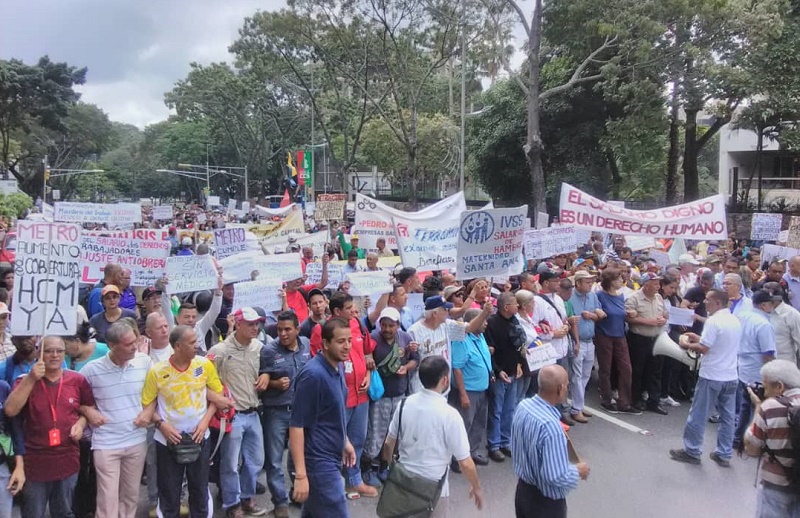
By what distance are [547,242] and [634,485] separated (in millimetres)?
4716

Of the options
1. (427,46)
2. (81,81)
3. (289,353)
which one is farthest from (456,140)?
(289,353)

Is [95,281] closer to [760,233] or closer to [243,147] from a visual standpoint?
[760,233]

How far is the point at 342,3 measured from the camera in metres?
24.5

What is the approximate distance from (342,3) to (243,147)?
3208cm

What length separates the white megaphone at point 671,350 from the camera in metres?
7.95

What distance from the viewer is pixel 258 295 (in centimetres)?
661

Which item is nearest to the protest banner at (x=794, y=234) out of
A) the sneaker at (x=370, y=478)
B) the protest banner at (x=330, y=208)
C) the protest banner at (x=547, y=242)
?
the protest banner at (x=547, y=242)

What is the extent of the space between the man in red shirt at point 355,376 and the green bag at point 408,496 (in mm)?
1530

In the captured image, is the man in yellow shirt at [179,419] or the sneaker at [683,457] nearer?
the man in yellow shirt at [179,419]

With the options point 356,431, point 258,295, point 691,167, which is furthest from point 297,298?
point 691,167

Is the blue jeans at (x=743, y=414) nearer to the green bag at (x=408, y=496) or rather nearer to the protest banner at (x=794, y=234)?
the green bag at (x=408, y=496)

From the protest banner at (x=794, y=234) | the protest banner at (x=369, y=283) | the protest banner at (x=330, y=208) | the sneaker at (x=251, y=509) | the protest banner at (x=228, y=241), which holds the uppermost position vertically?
the protest banner at (x=330, y=208)

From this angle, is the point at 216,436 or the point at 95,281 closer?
the point at 216,436

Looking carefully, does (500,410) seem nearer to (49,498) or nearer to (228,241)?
(49,498)
